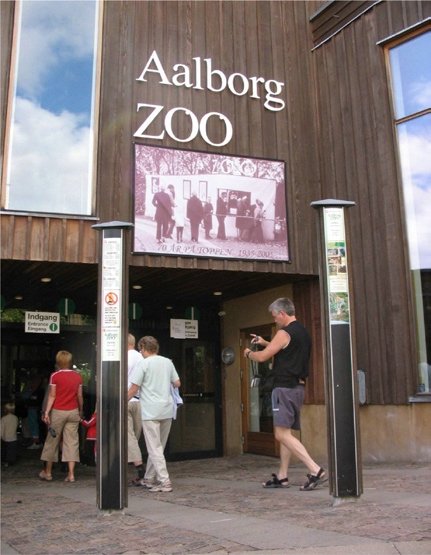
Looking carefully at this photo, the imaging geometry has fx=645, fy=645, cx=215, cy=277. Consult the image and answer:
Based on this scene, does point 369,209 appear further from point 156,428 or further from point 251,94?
point 156,428

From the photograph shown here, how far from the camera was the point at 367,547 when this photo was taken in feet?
13.0

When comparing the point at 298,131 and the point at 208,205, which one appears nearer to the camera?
the point at 208,205

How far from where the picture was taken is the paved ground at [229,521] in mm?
4195

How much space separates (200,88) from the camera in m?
9.70

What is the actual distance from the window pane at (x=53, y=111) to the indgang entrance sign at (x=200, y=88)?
2.75 ft

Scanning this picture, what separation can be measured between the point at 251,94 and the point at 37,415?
7.86 meters

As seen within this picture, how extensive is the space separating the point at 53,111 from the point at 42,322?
3951 millimetres

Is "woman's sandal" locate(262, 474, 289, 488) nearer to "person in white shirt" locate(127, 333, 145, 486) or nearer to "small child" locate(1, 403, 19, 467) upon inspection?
"person in white shirt" locate(127, 333, 145, 486)

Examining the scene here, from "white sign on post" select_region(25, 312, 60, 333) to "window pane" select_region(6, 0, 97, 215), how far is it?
3166mm

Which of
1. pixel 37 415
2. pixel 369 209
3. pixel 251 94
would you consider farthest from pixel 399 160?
pixel 37 415

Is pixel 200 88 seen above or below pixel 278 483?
above

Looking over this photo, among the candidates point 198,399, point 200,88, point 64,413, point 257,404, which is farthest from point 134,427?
point 200,88

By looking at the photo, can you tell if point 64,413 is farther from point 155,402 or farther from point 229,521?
point 229,521

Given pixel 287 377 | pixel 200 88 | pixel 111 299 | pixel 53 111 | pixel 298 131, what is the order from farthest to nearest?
pixel 298 131, pixel 200 88, pixel 53 111, pixel 287 377, pixel 111 299
